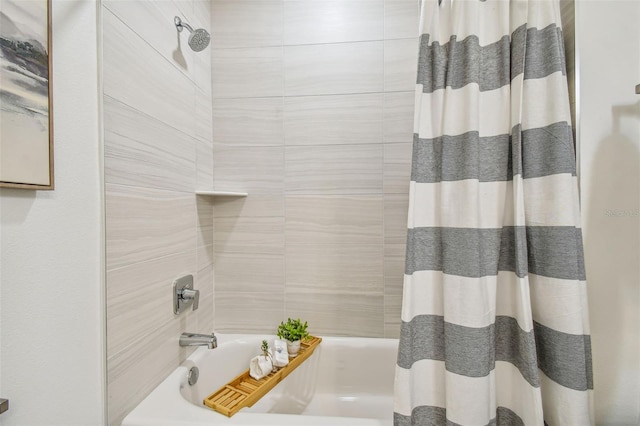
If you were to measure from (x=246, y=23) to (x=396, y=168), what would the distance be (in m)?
1.17

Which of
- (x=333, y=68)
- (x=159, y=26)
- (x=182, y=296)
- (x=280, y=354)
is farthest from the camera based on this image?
(x=333, y=68)

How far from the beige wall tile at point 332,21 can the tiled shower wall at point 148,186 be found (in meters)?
0.50

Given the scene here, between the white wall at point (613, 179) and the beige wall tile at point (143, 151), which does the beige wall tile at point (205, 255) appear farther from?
the white wall at point (613, 179)

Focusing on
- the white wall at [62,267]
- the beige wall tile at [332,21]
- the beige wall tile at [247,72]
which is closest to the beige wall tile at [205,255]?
the white wall at [62,267]

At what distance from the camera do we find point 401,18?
157cm

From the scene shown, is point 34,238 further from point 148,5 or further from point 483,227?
point 483,227

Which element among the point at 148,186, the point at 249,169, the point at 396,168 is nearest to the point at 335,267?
the point at 396,168

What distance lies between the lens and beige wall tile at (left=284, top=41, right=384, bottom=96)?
1.60 meters

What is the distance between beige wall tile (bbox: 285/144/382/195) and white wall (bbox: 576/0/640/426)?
900 mm

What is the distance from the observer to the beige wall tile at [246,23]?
1.65 metres

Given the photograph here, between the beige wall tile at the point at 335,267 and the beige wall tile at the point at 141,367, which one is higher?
the beige wall tile at the point at 335,267

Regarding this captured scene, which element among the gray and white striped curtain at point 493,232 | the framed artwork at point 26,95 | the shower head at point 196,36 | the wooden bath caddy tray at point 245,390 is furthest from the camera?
the shower head at point 196,36

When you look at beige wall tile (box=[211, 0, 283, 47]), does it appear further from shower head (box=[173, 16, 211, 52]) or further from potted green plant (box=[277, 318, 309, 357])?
potted green plant (box=[277, 318, 309, 357])

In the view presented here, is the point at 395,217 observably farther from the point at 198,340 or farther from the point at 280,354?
the point at 198,340
